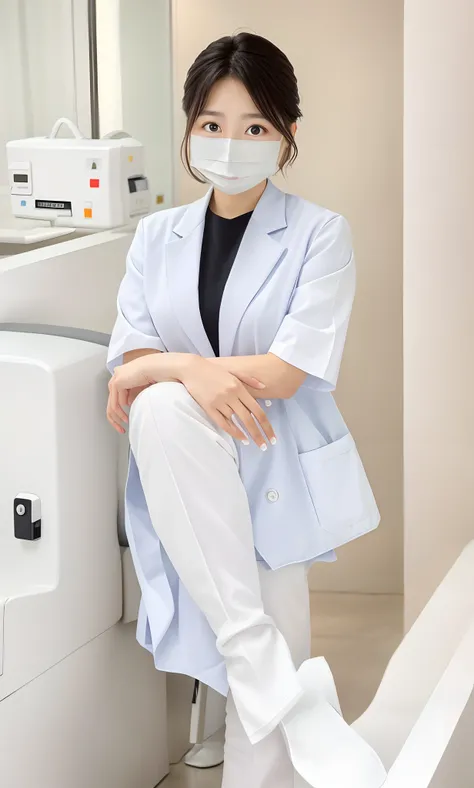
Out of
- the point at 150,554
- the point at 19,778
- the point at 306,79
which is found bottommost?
the point at 19,778

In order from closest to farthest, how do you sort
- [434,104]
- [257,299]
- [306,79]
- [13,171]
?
1. [257,299]
2. [434,104]
3. [13,171]
4. [306,79]

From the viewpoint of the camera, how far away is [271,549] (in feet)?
5.57

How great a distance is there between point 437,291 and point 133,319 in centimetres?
84

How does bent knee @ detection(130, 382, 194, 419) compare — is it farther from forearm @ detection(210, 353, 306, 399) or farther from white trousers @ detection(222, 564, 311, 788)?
white trousers @ detection(222, 564, 311, 788)

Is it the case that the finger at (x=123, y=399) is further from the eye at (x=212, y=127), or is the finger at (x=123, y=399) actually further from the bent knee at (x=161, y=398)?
the eye at (x=212, y=127)

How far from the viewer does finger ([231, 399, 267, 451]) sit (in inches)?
62.9

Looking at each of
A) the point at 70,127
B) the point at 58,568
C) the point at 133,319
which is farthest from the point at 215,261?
the point at 70,127

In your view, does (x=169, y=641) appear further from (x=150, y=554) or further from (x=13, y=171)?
(x=13, y=171)

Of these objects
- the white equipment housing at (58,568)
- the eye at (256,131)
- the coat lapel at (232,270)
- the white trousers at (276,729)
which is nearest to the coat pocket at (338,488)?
the white trousers at (276,729)

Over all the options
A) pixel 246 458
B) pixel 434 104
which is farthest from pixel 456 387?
pixel 246 458

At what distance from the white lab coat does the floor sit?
2.06ft

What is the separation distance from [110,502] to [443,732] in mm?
707

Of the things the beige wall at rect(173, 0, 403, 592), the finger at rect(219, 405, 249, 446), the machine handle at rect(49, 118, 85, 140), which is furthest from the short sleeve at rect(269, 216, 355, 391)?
the beige wall at rect(173, 0, 403, 592)

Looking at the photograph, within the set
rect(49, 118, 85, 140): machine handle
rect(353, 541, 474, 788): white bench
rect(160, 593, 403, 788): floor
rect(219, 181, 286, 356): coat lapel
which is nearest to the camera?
rect(353, 541, 474, 788): white bench
